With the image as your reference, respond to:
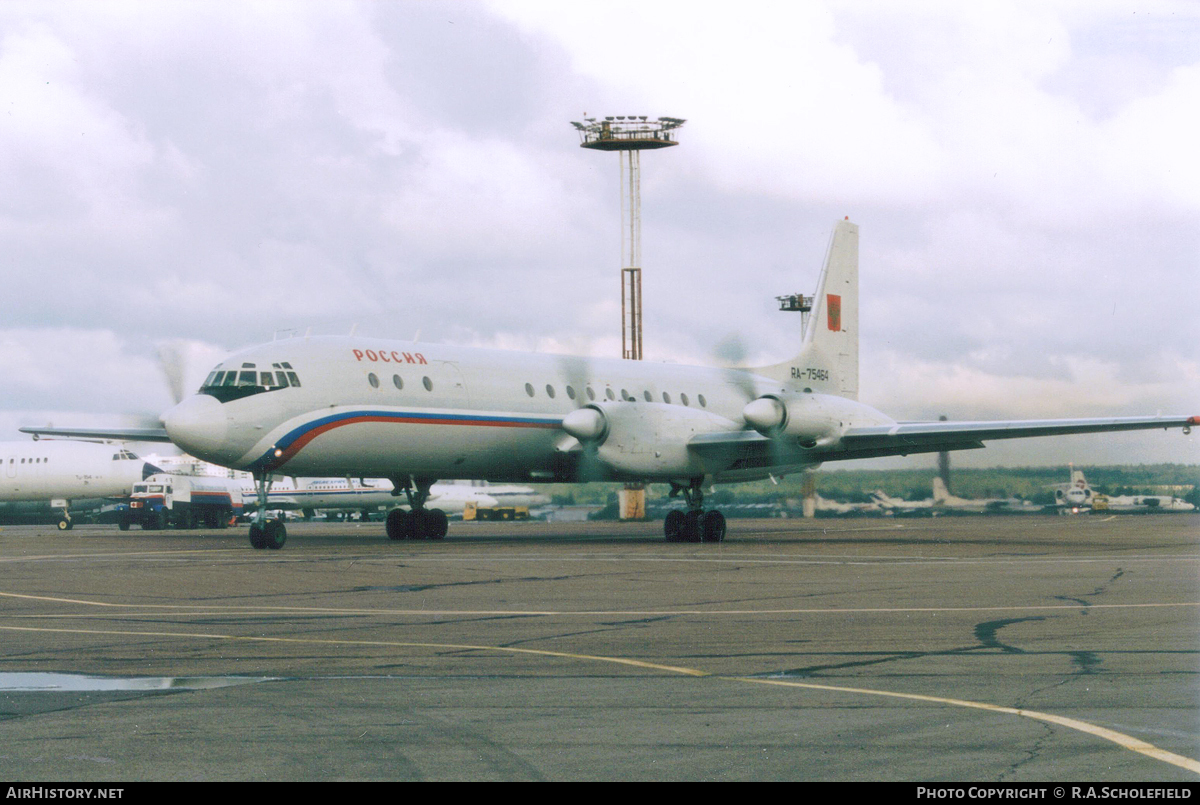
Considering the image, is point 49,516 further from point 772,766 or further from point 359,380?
point 772,766

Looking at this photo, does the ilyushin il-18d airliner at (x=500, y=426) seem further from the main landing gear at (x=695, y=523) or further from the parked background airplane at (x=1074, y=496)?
the parked background airplane at (x=1074, y=496)

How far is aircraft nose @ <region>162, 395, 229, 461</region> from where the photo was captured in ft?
87.1

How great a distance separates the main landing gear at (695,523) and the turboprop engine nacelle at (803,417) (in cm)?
274

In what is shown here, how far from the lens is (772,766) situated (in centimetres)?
636

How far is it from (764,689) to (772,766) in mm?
2457

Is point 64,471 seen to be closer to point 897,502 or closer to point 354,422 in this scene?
point 354,422

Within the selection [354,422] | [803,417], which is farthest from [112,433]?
[803,417]

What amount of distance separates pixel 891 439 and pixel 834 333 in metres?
9.01

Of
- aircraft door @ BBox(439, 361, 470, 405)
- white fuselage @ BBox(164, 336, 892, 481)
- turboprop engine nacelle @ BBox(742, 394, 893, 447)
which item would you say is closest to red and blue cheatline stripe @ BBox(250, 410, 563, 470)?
white fuselage @ BBox(164, 336, 892, 481)

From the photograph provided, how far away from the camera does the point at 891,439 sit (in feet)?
103

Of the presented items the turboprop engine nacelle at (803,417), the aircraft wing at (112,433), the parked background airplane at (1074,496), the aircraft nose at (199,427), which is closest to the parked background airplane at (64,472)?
the aircraft wing at (112,433)

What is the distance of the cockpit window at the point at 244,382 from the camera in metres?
27.2

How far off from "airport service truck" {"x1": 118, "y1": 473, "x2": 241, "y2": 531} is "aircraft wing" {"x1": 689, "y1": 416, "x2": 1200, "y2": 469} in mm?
36813

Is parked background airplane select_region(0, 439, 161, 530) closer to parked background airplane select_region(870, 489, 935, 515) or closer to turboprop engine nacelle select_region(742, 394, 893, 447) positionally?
parked background airplane select_region(870, 489, 935, 515)
